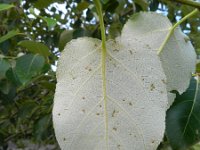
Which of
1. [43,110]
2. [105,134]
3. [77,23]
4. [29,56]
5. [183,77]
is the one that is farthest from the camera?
[77,23]

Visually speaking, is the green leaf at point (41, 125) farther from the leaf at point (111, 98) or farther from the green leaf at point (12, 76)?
the leaf at point (111, 98)

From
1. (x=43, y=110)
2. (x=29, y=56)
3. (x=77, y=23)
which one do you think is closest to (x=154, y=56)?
(x=29, y=56)

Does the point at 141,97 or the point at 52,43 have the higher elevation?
the point at 141,97

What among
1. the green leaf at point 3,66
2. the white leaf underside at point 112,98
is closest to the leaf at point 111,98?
the white leaf underside at point 112,98

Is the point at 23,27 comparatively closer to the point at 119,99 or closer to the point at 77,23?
the point at 77,23

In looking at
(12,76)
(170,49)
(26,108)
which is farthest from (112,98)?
(26,108)

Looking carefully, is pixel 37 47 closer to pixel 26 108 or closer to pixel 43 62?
pixel 43 62
